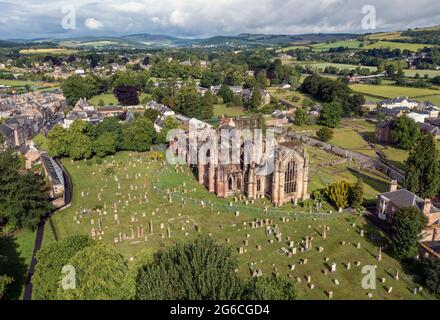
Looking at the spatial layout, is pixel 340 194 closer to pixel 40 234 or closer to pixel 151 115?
pixel 40 234

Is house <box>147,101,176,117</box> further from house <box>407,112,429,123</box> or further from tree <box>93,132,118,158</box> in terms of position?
house <box>407,112,429,123</box>

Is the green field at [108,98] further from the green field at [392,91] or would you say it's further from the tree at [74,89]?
the green field at [392,91]

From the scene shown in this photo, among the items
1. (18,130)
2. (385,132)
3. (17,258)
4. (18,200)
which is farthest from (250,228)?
(18,130)

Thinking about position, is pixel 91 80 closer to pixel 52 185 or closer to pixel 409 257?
pixel 52 185

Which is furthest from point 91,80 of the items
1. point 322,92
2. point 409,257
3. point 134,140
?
point 409,257

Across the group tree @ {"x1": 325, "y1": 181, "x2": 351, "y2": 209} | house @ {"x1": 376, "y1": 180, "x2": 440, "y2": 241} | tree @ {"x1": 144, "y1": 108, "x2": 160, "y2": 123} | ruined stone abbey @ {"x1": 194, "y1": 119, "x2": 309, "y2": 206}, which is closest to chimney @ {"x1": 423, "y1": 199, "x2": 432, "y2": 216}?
house @ {"x1": 376, "y1": 180, "x2": 440, "y2": 241}
